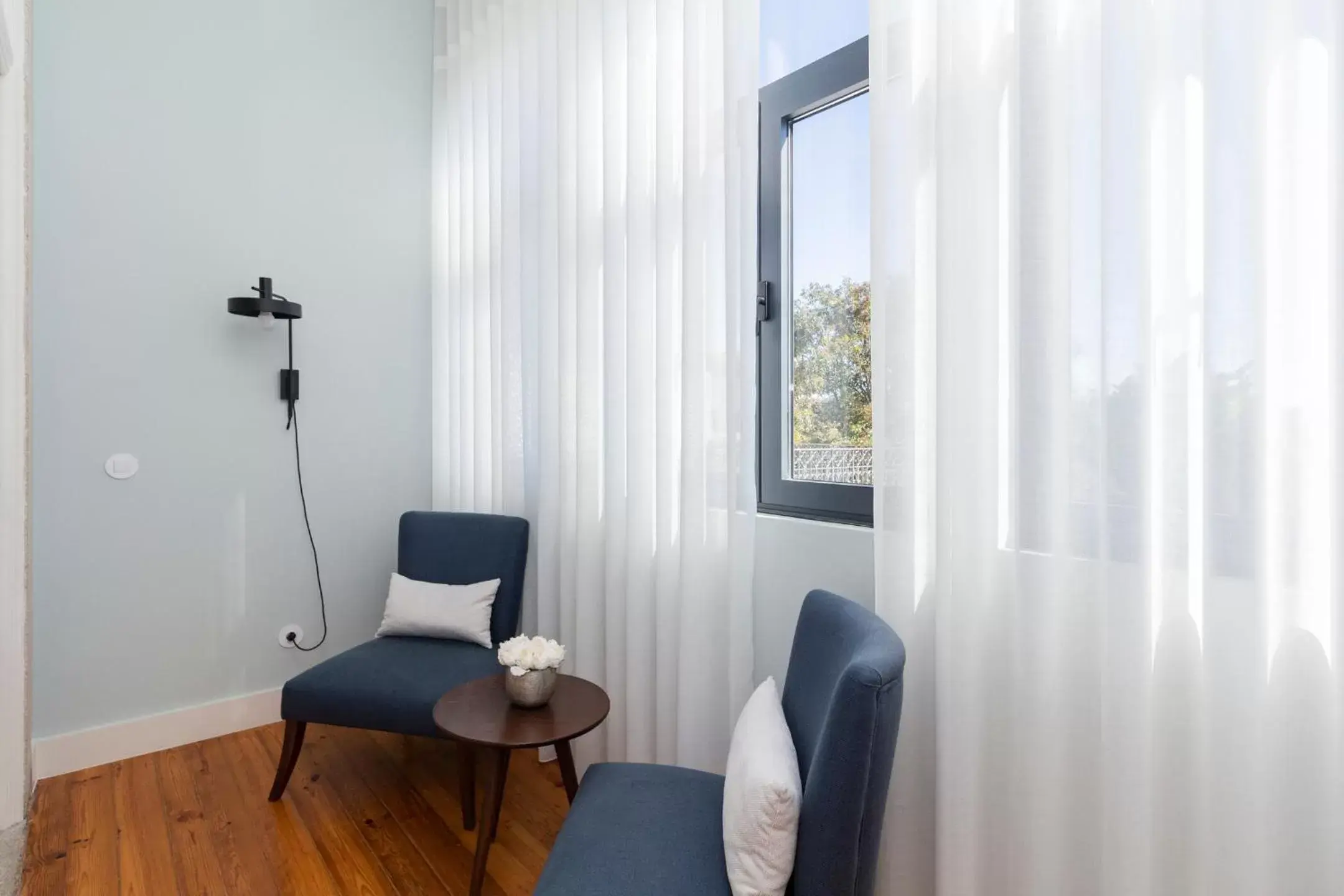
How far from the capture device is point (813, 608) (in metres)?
1.53

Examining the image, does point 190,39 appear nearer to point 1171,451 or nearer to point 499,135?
point 499,135

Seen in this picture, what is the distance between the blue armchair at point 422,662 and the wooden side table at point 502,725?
0.12m

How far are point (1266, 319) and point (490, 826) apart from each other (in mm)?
1814

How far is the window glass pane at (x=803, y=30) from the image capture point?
5.73ft

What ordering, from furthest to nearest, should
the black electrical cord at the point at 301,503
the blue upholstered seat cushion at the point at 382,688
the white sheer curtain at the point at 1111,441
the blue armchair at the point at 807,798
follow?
the black electrical cord at the point at 301,503
the blue upholstered seat cushion at the point at 382,688
the blue armchair at the point at 807,798
the white sheer curtain at the point at 1111,441

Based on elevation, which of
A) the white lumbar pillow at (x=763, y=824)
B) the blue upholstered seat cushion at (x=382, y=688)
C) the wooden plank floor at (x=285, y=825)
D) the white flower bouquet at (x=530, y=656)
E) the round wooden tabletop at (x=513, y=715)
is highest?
the white flower bouquet at (x=530, y=656)

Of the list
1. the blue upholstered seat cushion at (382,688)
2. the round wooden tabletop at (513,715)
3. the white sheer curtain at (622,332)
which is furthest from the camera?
the blue upholstered seat cushion at (382,688)

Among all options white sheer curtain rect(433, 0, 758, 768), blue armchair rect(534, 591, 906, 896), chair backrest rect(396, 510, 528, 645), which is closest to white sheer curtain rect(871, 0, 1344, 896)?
blue armchair rect(534, 591, 906, 896)

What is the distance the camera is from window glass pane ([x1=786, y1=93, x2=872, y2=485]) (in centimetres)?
179

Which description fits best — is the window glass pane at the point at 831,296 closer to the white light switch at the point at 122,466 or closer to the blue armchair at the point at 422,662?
the blue armchair at the point at 422,662

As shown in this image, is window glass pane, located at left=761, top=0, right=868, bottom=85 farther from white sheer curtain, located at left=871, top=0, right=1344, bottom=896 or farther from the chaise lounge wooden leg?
the chaise lounge wooden leg

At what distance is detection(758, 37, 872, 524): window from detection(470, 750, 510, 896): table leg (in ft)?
3.10

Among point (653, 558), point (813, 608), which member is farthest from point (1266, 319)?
point (653, 558)

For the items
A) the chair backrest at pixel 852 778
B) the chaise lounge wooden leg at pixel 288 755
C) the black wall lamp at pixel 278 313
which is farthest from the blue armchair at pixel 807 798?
the black wall lamp at pixel 278 313
